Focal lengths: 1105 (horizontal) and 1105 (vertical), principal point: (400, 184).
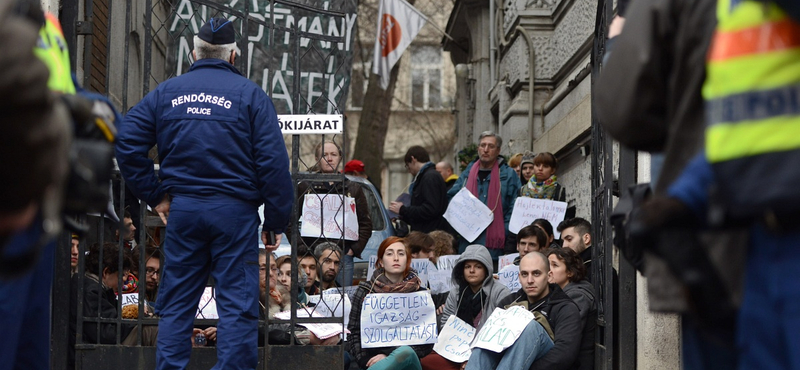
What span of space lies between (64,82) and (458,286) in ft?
18.9

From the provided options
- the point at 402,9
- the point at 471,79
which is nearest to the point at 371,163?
the point at 471,79

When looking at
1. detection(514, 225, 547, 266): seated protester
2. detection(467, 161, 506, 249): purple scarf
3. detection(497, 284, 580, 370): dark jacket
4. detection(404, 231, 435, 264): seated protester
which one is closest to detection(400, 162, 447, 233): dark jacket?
detection(467, 161, 506, 249): purple scarf

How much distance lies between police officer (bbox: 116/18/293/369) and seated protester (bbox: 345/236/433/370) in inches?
82.0

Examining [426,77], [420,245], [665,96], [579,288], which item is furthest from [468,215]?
[426,77]

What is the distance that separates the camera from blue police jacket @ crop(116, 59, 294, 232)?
657 cm

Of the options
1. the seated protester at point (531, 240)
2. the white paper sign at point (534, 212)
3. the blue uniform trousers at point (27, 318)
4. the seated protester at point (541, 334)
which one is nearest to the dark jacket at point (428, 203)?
the white paper sign at point (534, 212)

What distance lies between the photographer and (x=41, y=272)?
3.53 metres

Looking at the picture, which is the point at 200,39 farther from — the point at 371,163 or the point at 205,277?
the point at 371,163

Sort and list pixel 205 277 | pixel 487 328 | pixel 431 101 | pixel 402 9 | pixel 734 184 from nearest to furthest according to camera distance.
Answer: pixel 734 184 < pixel 205 277 < pixel 487 328 < pixel 402 9 < pixel 431 101

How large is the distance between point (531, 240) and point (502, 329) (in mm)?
2069

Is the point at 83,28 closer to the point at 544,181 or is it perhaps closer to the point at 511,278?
the point at 511,278

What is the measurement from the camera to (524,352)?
7480mm

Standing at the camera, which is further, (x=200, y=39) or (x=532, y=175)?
(x=532, y=175)

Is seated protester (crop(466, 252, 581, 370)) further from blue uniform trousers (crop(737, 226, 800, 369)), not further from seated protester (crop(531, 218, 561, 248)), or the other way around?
blue uniform trousers (crop(737, 226, 800, 369))
